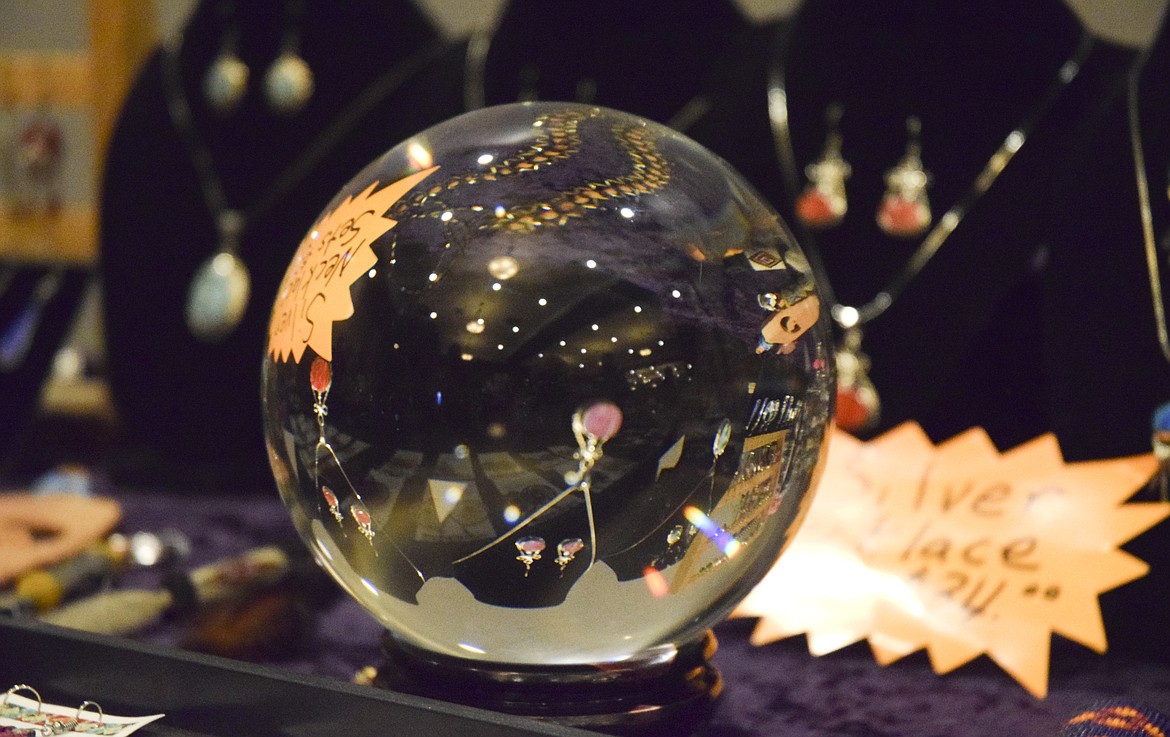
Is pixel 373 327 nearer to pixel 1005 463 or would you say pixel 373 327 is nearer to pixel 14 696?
pixel 14 696

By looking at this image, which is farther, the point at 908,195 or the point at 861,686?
Result: the point at 908,195

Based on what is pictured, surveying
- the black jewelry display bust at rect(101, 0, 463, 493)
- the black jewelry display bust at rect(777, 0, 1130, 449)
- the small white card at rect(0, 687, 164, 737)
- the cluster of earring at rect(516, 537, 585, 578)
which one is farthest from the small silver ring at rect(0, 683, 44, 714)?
the black jewelry display bust at rect(777, 0, 1130, 449)

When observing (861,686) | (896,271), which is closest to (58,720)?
(861,686)

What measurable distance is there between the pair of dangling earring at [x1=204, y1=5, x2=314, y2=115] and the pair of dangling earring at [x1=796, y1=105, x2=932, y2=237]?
482 mm

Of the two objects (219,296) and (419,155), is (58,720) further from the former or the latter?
(219,296)

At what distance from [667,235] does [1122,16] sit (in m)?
0.74

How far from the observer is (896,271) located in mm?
1034

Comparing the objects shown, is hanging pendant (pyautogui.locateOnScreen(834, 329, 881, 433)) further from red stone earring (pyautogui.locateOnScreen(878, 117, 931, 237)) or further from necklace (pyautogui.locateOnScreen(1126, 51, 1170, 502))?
necklace (pyautogui.locateOnScreen(1126, 51, 1170, 502))

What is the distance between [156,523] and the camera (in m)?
1.08

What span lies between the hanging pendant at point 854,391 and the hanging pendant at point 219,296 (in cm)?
55

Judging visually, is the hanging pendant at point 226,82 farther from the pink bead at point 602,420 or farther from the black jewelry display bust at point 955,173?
the pink bead at point 602,420

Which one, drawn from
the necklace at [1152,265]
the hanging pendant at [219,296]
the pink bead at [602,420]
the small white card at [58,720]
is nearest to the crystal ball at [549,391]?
the pink bead at [602,420]

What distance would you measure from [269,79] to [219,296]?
0.21 m

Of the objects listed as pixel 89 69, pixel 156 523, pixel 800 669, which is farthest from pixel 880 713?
pixel 89 69
